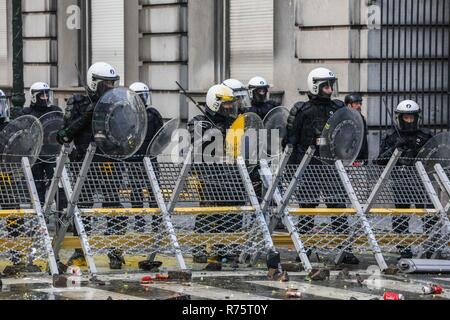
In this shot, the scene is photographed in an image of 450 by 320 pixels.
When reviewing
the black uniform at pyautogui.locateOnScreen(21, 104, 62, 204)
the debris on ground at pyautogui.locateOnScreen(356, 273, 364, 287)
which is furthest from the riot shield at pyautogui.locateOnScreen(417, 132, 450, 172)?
the black uniform at pyautogui.locateOnScreen(21, 104, 62, 204)

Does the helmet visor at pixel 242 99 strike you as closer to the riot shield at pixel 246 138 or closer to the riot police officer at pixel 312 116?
the riot police officer at pixel 312 116

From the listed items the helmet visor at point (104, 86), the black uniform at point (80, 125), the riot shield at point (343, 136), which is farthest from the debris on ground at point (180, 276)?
the helmet visor at point (104, 86)

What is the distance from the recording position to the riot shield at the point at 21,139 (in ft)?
58.1

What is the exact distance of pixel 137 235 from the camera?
55.7 feet

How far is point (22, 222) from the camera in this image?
16.8m

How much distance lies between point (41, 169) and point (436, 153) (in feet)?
15.8

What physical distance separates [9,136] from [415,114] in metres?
4.68

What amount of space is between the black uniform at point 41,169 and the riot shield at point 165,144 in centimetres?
110

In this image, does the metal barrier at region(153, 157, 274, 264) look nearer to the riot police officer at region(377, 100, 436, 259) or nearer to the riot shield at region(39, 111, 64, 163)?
the riot police officer at region(377, 100, 436, 259)

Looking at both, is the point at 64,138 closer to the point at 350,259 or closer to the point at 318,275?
the point at 350,259

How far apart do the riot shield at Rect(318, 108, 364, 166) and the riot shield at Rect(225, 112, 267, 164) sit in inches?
26.7

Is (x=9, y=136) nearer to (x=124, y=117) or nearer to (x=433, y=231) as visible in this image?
(x=124, y=117)

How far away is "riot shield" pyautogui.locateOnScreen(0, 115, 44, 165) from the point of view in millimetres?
17703

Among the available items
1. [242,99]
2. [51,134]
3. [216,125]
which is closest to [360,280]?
[216,125]
